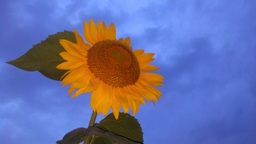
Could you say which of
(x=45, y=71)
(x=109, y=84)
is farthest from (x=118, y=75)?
(x=45, y=71)

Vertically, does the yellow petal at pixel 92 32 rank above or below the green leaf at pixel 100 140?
above

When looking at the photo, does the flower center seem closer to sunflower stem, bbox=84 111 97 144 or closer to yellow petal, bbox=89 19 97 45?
yellow petal, bbox=89 19 97 45

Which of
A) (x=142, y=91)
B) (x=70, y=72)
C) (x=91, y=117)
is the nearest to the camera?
(x=91, y=117)

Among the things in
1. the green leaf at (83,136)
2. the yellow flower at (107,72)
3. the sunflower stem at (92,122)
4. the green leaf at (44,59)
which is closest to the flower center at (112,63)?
the yellow flower at (107,72)

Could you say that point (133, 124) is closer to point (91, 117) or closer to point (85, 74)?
point (91, 117)

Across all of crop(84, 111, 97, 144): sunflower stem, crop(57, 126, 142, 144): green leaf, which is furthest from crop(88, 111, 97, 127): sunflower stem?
crop(57, 126, 142, 144): green leaf

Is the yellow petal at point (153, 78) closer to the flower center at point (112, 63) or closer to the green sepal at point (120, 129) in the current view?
the flower center at point (112, 63)
